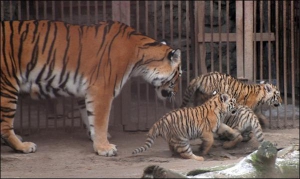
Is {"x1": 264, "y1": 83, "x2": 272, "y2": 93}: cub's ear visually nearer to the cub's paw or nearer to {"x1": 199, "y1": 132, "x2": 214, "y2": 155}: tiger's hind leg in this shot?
{"x1": 199, "y1": 132, "x2": 214, "y2": 155}: tiger's hind leg

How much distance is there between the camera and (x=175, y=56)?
7.93 metres

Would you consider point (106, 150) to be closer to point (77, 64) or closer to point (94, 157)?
point (94, 157)

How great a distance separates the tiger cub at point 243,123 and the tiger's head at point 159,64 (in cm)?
83

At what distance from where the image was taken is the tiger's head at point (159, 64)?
311 inches

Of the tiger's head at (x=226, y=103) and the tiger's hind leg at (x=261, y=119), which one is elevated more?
the tiger's head at (x=226, y=103)

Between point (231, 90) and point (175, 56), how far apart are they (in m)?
0.97

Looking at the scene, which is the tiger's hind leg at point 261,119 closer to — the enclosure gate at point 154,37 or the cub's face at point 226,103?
the enclosure gate at point 154,37

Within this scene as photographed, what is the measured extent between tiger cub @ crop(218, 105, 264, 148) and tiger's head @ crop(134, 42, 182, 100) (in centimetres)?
83

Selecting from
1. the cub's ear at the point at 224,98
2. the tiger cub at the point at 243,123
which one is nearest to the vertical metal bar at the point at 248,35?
the tiger cub at the point at 243,123

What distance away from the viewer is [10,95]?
7.41 meters

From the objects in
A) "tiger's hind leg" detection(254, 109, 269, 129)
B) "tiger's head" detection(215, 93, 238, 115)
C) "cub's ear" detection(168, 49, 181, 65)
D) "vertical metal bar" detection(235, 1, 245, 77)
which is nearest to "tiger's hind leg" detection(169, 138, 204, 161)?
"tiger's head" detection(215, 93, 238, 115)

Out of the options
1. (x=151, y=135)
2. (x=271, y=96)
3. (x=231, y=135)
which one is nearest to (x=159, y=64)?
(x=151, y=135)

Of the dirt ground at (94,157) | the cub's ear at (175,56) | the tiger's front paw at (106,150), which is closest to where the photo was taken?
the dirt ground at (94,157)

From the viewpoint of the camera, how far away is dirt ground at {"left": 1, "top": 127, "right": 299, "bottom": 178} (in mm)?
6441
